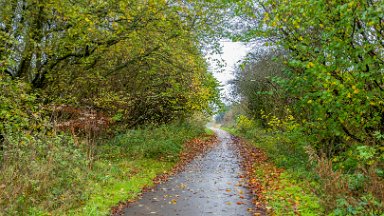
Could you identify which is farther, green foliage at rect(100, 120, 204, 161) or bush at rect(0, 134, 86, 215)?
green foliage at rect(100, 120, 204, 161)

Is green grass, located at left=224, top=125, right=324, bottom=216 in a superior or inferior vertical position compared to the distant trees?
inferior

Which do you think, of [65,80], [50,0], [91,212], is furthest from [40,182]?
[65,80]

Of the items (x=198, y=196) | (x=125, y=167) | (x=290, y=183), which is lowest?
(x=198, y=196)

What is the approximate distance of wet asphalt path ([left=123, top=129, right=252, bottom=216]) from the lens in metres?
8.30

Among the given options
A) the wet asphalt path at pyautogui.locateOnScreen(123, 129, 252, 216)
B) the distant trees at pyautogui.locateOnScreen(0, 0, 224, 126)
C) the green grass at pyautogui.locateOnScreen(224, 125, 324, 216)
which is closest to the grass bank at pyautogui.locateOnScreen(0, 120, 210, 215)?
the wet asphalt path at pyautogui.locateOnScreen(123, 129, 252, 216)

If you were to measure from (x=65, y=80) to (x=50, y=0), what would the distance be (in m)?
3.72

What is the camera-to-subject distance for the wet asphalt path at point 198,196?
327 inches

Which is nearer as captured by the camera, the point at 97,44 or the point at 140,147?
the point at 97,44

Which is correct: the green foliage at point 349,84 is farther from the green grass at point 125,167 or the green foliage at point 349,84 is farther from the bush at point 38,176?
the bush at point 38,176

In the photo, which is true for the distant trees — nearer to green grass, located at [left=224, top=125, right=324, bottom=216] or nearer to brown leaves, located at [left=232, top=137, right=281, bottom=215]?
brown leaves, located at [left=232, top=137, right=281, bottom=215]

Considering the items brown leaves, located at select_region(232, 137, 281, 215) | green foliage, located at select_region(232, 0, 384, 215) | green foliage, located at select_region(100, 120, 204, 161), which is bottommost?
brown leaves, located at select_region(232, 137, 281, 215)

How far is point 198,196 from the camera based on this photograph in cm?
975

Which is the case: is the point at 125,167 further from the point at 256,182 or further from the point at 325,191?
the point at 325,191

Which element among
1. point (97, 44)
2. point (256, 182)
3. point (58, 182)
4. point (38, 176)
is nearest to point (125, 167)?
point (58, 182)
